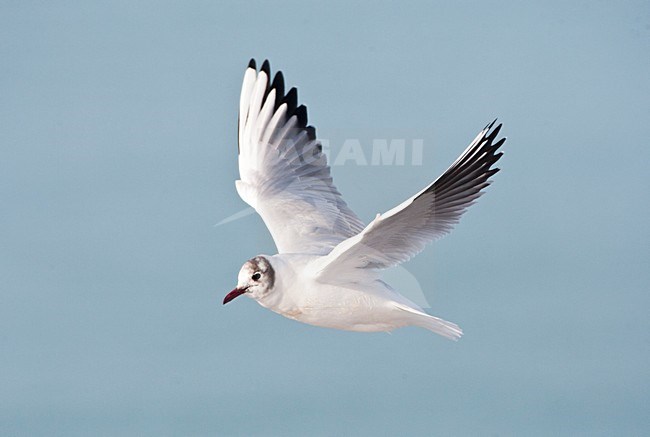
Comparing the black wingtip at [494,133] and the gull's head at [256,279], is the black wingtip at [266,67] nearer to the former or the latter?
the gull's head at [256,279]

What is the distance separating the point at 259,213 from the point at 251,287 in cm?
162

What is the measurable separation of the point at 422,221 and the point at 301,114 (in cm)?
260

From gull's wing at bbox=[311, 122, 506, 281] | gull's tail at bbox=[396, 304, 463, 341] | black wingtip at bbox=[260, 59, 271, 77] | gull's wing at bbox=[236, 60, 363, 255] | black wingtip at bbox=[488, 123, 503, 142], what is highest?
black wingtip at bbox=[260, 59, 271, 77]

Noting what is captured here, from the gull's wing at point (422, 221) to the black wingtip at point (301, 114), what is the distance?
7.46 ft

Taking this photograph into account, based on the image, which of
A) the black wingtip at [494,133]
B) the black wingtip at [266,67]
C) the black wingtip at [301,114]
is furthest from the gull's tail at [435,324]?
the black wingtip at [266,67]

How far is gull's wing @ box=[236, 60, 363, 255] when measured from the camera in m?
9.39

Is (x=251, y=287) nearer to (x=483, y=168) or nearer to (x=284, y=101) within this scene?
(x=483, y=168)

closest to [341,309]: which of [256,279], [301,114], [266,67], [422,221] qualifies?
[256,279]

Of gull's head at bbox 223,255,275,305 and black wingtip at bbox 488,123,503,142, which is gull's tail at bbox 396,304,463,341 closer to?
gull's head at bbox 223,255,275,305

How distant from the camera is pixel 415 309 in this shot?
27.1ft

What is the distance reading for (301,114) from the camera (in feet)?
33.9

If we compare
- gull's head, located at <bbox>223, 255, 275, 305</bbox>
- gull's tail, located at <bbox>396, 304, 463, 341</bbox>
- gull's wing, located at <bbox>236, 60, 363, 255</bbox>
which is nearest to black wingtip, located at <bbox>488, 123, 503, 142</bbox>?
gull's tail, located at <bbox>396, 304, 463, 341</bbox>

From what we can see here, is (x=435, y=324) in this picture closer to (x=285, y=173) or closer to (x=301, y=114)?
(x=285, y=173)

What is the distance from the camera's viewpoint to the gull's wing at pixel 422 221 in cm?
771
